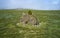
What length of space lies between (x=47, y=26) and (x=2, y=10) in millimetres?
1086

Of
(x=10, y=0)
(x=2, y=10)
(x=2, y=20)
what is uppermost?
(x=10, y=0)

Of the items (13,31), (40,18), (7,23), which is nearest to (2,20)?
(7,23)

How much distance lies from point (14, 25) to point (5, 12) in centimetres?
41

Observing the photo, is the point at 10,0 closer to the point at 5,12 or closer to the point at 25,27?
the point at 5,12

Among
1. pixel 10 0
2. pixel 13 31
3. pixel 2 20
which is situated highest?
pixel 10 0

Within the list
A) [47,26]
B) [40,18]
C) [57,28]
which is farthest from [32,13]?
[57,28]

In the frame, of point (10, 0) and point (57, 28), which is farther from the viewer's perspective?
point (10, 0)

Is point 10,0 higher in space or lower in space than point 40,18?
higher

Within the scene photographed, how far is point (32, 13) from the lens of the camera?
3.09m

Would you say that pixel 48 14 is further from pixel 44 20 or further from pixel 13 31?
pixel 13 31

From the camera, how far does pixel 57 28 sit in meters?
2.98

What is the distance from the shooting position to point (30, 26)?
9.62ft

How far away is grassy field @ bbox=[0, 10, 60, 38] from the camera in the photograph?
284cm

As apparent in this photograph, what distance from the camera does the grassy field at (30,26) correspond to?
9.31 feet
